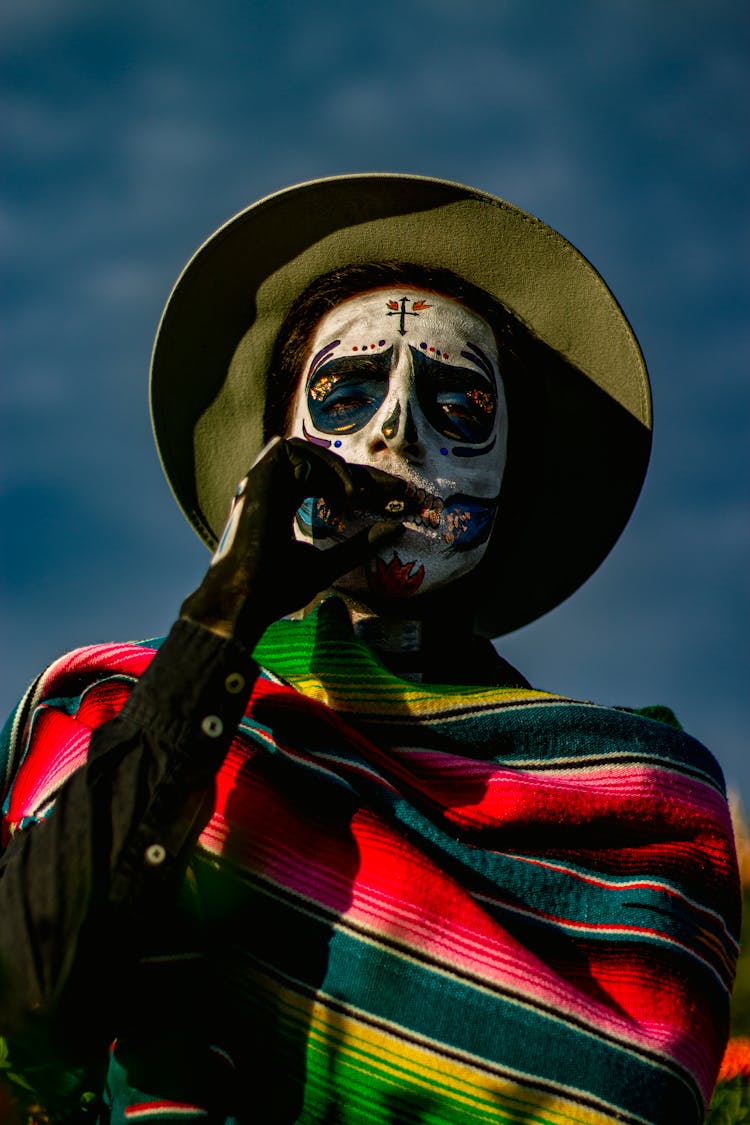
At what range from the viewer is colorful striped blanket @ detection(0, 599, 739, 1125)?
105 inches

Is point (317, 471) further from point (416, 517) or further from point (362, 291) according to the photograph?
point (362, 291)

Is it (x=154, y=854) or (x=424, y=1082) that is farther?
(x=424, y=1082)

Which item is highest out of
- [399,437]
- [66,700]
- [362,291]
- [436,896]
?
[362,291]

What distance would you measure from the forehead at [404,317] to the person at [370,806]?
0.01 metres

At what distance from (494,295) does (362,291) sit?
0.42 m

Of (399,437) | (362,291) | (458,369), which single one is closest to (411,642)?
(399,437)

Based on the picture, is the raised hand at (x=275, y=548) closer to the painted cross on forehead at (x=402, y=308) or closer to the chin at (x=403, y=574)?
the chin at (x=403, y=574)

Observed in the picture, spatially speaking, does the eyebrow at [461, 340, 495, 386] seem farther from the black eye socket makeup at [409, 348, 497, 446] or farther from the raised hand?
the raised hand

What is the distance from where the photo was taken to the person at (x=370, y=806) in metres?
2.54

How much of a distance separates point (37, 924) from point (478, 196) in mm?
2507

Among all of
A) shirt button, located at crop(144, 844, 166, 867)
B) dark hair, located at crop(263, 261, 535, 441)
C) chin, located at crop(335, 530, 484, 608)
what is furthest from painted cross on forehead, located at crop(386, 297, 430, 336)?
shirt button, located at crop(144, 844, 166, 867)

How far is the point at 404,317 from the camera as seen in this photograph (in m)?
3.87

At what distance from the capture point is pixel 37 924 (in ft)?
8.00

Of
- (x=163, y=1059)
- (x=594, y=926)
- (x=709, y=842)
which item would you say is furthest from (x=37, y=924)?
(x=709, y=842)
